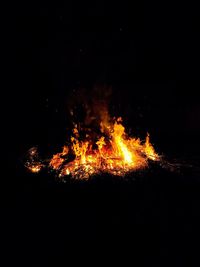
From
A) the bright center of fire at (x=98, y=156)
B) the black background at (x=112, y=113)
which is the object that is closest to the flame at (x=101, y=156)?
the bright center of fire at (x=98, y=156)

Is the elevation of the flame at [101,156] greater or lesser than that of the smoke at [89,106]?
lesser

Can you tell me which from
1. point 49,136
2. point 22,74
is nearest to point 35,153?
point 49,136

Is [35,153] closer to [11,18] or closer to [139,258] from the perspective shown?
[139,258]

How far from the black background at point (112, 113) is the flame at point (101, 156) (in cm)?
31

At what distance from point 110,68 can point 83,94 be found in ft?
6.49

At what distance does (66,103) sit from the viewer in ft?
23.5

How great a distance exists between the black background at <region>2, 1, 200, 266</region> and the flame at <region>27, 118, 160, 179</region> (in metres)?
0.31

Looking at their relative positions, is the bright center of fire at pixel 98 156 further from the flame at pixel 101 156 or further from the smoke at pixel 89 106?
the smoke at pixel 89 106

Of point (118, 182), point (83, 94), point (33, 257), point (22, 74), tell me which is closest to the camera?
point (33, 257)

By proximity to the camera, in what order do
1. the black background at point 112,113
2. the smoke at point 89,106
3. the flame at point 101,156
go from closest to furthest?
the black background at point 112,113 < the flame at point 101,156 < the smoke at point 89,106

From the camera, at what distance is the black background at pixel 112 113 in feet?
11.1

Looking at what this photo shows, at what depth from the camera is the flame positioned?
4.61 m

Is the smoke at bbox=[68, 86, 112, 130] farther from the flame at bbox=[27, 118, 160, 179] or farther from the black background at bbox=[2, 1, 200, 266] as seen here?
the flame at bbox=[27, 118, 160, 179]

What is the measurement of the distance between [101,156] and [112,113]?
3503 millimetres
